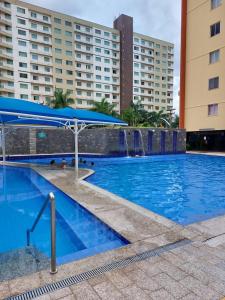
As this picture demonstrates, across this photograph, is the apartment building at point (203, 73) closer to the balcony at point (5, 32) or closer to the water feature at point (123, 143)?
the water feature at point (123, 143)

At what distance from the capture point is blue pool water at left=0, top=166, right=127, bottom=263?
12.9ft

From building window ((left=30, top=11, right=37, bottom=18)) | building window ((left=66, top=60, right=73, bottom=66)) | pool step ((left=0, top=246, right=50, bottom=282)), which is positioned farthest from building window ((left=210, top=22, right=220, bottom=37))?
building window ((left=30, top=11, right=37, bottom=18))

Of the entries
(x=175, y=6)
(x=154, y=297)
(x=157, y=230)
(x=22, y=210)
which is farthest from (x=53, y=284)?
(x=175, y=6)

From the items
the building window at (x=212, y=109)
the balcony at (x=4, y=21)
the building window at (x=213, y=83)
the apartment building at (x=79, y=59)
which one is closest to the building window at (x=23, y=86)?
the apartment building at (x=79, y=59)

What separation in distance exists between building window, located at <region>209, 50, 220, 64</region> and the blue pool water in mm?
22171

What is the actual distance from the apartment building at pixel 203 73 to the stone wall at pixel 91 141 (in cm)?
593

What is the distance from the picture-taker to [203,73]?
23.7m

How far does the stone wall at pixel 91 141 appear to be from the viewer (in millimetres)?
18312

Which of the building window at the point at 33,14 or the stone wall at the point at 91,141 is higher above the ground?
the building window at the point at 33,14

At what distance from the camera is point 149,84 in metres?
59.9

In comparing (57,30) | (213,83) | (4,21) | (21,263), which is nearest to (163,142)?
(213,83)

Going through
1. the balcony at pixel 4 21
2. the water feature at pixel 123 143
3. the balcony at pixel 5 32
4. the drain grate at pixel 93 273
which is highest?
the balcony at pixel 4 21

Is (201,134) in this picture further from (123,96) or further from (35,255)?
(123,96)

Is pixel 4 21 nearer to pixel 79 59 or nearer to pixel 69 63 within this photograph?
pixel 69 63
